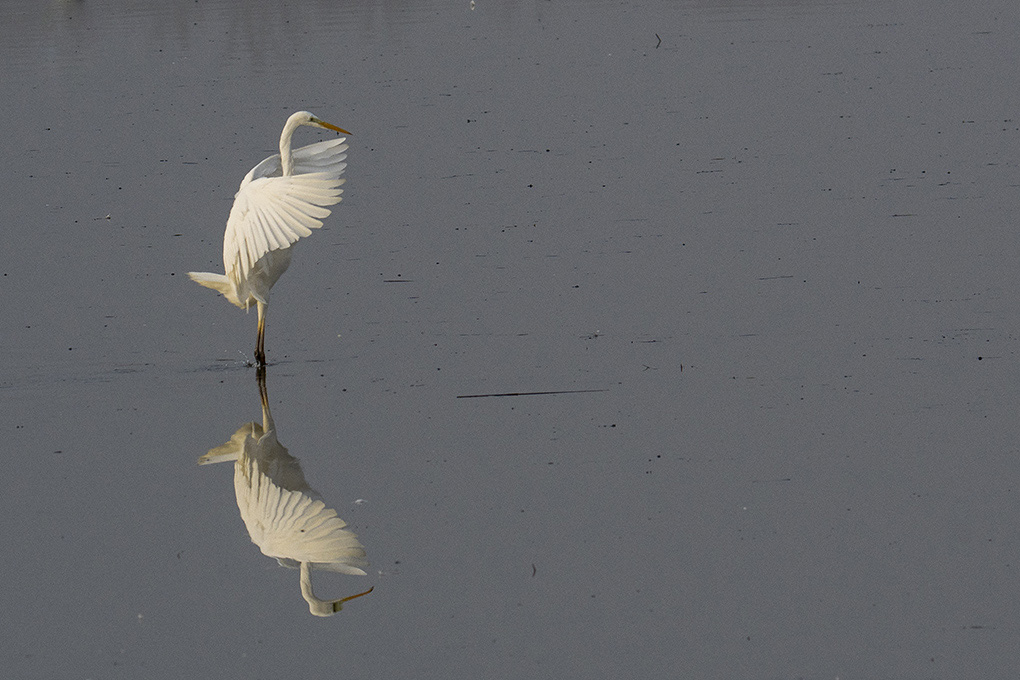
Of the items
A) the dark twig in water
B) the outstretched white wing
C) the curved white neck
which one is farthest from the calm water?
the curved white neck

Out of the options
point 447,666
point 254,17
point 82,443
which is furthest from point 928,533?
point 254,17

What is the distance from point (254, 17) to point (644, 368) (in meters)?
19.0

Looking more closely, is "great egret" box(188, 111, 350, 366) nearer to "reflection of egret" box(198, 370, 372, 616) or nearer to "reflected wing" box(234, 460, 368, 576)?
"reflection of egret" box(198, 370, 372, 616)

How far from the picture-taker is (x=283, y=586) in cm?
624

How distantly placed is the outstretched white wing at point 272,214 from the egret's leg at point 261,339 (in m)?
0.25

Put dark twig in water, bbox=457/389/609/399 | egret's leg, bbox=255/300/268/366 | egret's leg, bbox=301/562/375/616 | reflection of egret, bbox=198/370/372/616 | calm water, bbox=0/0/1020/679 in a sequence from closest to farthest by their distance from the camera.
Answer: calm water, bbox=0/0/1020/679, egret's leg, bbox=301/562/375/616, reflection of egret, bbox=198/370/372/616, dark twig in water, bbox=457/389/609/399, egret's leg, bbox=255/300/268/366

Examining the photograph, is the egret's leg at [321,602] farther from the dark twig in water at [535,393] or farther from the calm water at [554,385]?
the dark twig in water at [535,393]

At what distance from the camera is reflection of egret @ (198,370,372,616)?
6312 mm

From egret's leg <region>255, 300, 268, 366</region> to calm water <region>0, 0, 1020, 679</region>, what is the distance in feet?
0.40

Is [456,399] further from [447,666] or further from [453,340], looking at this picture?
[447,666]

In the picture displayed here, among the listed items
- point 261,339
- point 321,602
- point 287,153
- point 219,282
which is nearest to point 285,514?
point 321,602

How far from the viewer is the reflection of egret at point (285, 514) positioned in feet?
20.7

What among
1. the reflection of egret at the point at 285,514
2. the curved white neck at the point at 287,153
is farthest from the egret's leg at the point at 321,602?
the curved white neck at the point at 287,153

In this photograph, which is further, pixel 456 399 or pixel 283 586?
pixel 456 399
